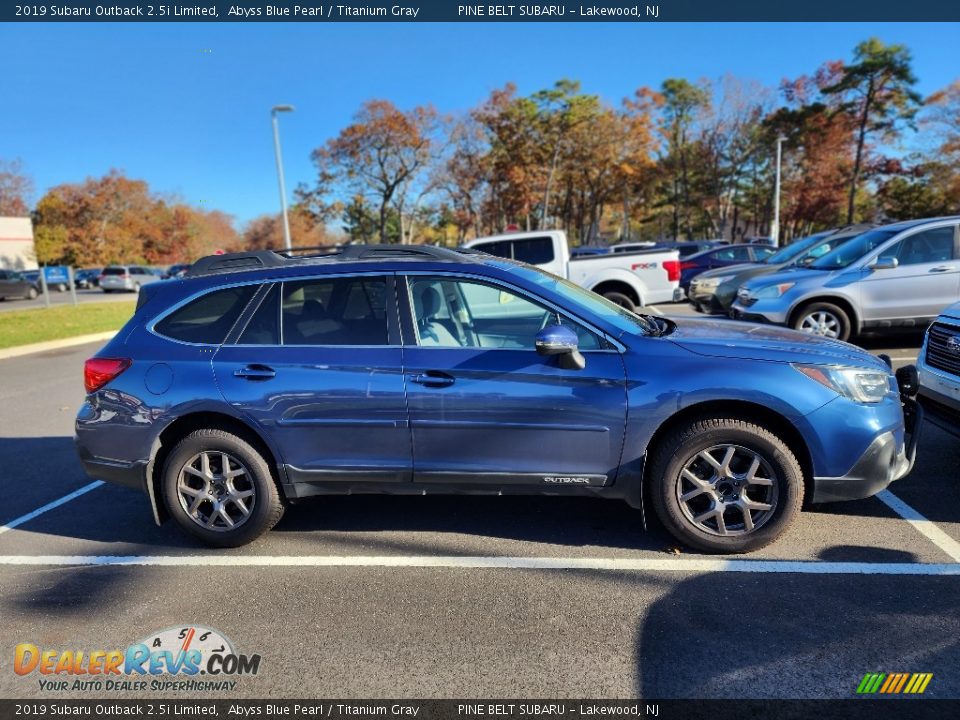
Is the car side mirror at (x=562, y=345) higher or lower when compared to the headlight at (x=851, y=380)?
higher

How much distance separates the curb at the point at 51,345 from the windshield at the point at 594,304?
1055cm

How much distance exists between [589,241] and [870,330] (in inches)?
1760

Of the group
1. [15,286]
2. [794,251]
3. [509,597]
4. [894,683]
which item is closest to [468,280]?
[509,597]

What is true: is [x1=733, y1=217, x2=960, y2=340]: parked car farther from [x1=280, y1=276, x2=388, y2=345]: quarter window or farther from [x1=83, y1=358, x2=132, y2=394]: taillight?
[x1=83, y1=358, x2=132, y2=394]: taillight

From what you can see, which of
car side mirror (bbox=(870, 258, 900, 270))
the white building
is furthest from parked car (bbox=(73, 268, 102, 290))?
car side mirror (bbox=(870, 258, 900, 270))

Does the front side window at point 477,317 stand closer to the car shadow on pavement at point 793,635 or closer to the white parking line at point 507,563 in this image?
the white parking line at point 507,563

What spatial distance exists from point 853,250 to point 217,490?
28.1ft

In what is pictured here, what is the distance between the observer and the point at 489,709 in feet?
7.73

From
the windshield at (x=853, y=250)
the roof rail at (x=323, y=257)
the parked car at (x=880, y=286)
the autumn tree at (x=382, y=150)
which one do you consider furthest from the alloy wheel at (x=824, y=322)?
the autumn tree at (x=382, y=150)

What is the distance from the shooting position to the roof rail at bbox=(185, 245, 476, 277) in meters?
3.75

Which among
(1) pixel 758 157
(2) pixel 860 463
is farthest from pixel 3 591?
(1) pixel 758 157

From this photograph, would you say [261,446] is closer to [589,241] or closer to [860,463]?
[860,463]

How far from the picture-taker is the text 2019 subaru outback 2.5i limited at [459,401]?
325cm

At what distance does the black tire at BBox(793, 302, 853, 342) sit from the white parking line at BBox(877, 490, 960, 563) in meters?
4.57
